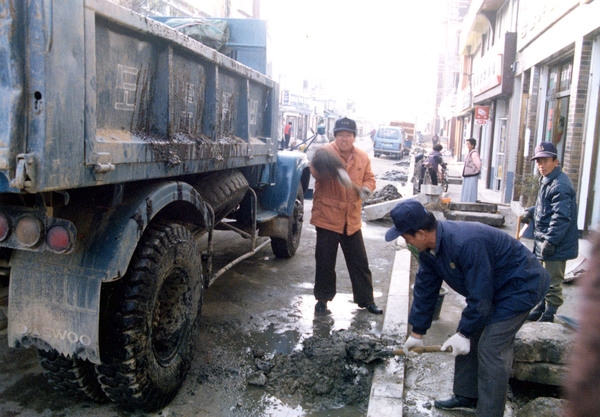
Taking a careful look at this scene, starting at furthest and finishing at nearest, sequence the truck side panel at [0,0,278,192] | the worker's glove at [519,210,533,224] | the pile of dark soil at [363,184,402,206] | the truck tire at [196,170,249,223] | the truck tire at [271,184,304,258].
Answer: the pile of dark soil at [363,184,402,206] < the truck tire at [271,184,304,258] < the worker's glove at [519,210,533,224] < the truck tire at [196,170,249,223] < the truck side panel at [0,0,278,192]

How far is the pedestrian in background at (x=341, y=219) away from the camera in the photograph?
16.7ft

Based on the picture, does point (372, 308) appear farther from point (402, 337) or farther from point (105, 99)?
point (105, 99)

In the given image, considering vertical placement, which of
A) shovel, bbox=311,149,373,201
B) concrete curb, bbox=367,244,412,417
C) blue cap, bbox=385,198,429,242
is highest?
shovel, bbox=311,149,373,201

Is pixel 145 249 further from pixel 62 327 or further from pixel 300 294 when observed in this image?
pixel 300 294

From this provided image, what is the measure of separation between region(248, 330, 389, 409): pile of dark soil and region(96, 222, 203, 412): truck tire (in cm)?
64

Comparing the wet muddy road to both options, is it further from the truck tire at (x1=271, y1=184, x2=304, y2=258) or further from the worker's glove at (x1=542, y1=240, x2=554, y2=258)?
the worker's glove at (x1=542, y1=240, x2=554, y2=258)

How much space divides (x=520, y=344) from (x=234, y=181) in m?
2.75

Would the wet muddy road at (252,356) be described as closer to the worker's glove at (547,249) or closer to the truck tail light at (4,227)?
the truck tail light at (4,227)

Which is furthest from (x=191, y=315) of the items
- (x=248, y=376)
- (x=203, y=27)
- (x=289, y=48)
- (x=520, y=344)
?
(x=289, y=48)

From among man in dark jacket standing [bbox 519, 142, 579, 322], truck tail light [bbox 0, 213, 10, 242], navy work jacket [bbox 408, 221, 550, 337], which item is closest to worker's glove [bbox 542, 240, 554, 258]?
man in dark jacket standing [bbox 519, 142, 579, 322]

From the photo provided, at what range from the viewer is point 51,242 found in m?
2.54

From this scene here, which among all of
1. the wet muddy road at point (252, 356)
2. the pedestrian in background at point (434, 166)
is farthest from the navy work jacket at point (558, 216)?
the pedestrian in background at point (434, 166)

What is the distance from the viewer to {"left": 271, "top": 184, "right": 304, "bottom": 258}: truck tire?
7.06 m

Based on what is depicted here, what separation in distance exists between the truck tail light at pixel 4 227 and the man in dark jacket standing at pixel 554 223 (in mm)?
4235
